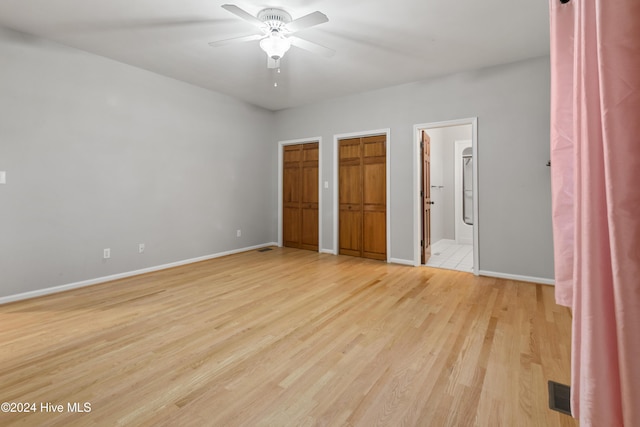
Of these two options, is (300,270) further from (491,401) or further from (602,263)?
(602,263)

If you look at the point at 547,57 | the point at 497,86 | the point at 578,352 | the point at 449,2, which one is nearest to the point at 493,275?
the point at 497,86

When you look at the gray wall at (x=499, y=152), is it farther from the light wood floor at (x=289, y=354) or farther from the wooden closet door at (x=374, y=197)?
the light wood floor at (x=289, y=354)

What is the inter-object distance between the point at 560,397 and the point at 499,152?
3054 millimetres

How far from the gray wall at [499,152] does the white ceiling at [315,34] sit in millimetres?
234

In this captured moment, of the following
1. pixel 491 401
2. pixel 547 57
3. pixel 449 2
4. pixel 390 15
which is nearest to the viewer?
pixel 491 401

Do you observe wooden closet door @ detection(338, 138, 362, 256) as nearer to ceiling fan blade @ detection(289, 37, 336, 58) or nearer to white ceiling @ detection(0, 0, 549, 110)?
white ceiling @ detection(0, 0, 549, 110)

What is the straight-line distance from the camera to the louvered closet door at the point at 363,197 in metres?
4.89

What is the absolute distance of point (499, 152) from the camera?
12.7ft

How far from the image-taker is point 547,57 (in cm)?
354

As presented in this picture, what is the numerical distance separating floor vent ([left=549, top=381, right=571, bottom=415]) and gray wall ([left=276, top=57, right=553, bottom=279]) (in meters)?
2.36

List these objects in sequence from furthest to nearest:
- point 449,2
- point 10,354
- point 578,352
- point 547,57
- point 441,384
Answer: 1. point 547,57
2. point 449,2
3. point 10,354
4. point 441,384
5. point 578,352

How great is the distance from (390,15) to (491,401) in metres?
3.06

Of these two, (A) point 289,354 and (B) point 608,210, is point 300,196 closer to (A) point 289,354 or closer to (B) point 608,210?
(A) point 289,354

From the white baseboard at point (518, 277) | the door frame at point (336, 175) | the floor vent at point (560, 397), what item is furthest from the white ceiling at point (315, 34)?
the floor vent at point (560, 397)
